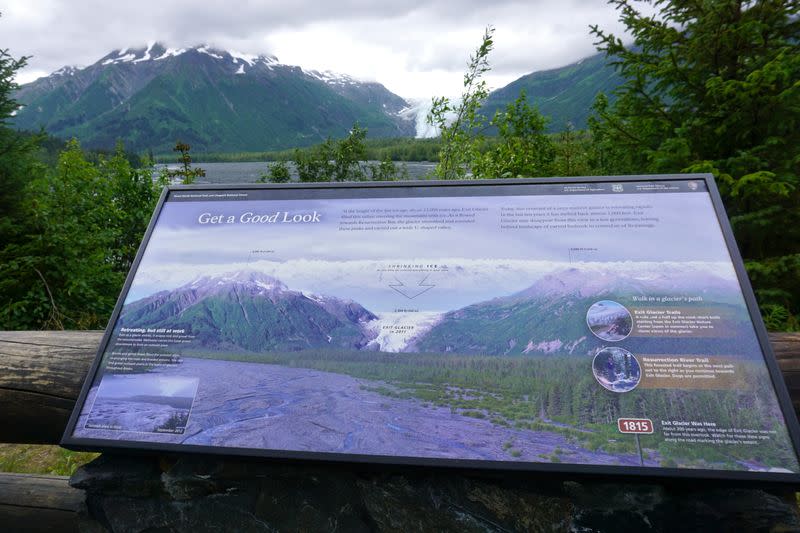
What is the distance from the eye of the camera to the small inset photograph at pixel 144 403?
2002 millimetres

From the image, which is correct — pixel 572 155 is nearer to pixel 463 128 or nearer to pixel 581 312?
pixel 463 128

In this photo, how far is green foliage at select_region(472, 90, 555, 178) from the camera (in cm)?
612

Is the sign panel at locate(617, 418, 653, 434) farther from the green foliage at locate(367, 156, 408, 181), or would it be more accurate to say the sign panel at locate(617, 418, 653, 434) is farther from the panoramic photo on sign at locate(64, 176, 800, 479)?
the green foliage at locate(367, 156, 408, 181)

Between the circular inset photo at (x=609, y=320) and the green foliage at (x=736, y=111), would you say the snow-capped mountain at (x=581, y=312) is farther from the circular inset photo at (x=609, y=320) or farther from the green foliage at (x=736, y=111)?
the green foliage at (x=736, y=111)

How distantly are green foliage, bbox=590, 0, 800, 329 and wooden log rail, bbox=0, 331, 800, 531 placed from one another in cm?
309

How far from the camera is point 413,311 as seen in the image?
2.09 m

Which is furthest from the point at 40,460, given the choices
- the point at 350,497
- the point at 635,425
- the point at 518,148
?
the point at 518,148

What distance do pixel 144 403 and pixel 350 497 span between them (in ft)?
2.92

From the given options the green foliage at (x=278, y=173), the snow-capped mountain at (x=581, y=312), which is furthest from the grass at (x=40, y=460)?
the green foliage at (x=278, y=173)

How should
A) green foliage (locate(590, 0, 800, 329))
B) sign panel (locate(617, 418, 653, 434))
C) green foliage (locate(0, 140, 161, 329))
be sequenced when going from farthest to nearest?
green foliage (locate(0, 140, 161, 329))
green foliage (locate(590, 0, 800, 329))
sign panel (locate(617, 418, 653, 434))

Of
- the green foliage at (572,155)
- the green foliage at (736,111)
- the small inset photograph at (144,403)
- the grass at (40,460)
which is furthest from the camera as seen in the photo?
the green foliage at (572,155)

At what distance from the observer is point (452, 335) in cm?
203

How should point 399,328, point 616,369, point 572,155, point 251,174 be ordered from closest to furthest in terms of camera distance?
point 616,369, point 399,328, point 572,155, point 251,174

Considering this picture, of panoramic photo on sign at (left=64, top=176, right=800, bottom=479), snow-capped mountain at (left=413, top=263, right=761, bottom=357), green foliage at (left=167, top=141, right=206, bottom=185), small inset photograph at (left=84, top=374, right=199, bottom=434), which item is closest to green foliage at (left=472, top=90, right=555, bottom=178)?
green foliage at (left=167, top=141, right=206, bottom=185)
